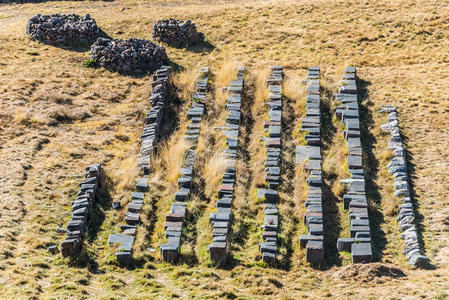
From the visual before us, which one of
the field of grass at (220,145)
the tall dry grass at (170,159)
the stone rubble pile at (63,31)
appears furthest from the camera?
the stone rubble pile at (63,31)

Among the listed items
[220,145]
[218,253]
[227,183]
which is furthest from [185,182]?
[218,253]

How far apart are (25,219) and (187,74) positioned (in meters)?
7.37

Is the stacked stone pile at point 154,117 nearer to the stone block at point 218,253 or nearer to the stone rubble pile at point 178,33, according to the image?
the stone block at point 218,253

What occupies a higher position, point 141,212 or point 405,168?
point 405,168

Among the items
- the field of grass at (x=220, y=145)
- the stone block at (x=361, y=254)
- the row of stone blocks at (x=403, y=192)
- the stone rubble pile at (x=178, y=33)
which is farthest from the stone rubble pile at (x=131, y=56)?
the stone block at (x=361, y=254)

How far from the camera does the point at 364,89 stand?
17.1 metres

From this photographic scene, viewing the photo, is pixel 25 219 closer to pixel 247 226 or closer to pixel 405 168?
pixel 247 226

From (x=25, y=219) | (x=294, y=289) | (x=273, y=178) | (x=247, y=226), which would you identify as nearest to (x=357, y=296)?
(x=294, y=289)

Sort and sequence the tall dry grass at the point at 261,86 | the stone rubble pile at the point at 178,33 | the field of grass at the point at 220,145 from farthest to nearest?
the stone rubble pile at the point at 178,33
the tall dry grass at the point at 261,86
the field of grass at the point at 220,145

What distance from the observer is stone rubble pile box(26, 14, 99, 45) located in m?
21.0

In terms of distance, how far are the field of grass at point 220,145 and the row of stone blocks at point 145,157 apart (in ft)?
0.65

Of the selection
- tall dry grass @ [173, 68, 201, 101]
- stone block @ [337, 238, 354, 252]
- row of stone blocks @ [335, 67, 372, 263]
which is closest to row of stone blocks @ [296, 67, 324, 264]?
stone block @ [337, 238, 354, 252]

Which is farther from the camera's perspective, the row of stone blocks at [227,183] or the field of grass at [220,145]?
the row of stone blocks at [227,183]

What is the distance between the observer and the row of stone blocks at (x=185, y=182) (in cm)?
1141
